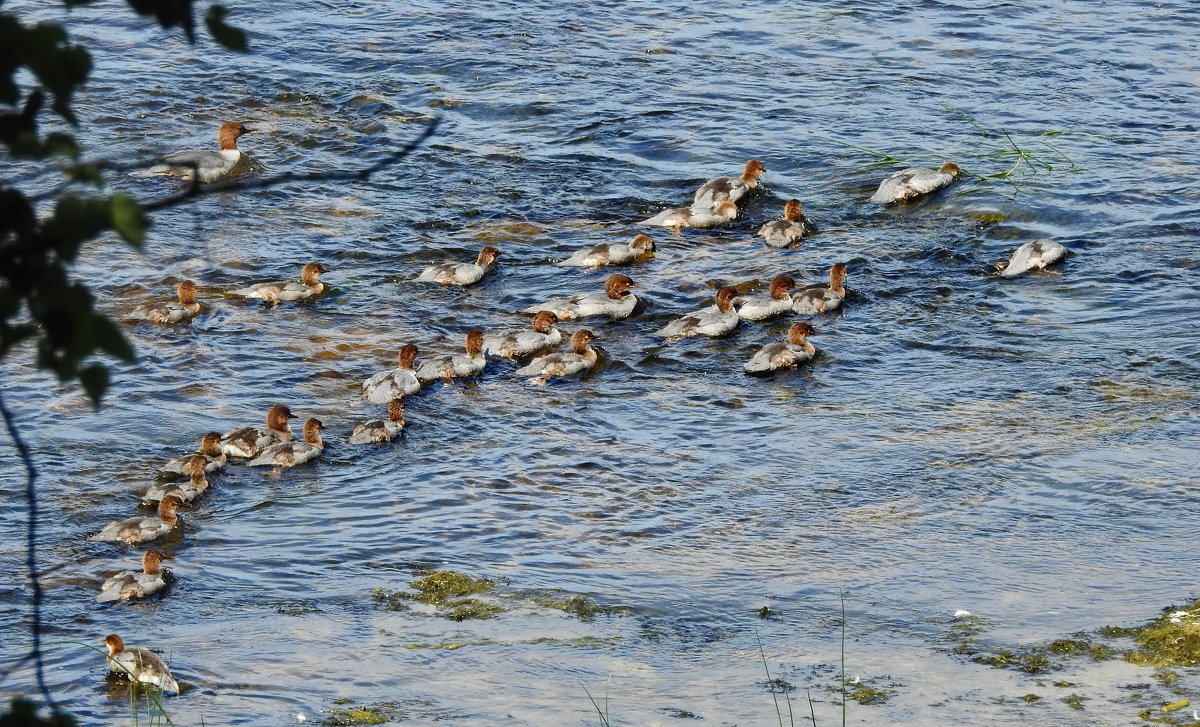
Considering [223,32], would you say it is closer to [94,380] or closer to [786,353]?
[94,380]

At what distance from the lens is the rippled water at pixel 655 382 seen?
18.4 ft

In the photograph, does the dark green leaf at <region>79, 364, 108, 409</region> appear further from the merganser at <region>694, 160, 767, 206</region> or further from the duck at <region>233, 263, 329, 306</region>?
the merganser at <region>694, 160, 767, 206</region>

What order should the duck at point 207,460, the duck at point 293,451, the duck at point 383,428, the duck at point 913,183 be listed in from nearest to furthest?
the duck at point 207,460 < the duck at point 293,451 < the duck at point 383,428 < the duck at point 913,183

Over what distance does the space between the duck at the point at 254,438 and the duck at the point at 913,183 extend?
223 inches

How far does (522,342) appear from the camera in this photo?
9211 mm

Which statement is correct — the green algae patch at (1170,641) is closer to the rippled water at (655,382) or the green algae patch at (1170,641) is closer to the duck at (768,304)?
the rippled water at (655,382)

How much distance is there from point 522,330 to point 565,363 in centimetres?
73

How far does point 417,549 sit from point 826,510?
77.9 inches

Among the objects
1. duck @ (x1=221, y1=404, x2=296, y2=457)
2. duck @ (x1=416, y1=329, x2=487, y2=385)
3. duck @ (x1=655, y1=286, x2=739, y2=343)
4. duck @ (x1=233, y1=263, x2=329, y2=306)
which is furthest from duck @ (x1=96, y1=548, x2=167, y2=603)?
duck @ (x1=655, y1=286, x2=739, y2=343)

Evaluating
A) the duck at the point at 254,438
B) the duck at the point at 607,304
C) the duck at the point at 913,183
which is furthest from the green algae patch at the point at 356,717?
the duck at the point at 913,183

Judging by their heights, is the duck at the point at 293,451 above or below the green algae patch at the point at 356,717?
below

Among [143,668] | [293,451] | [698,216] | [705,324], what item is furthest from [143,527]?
[698,216]

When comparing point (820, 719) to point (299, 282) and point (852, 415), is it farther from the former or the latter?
point (299, 282)

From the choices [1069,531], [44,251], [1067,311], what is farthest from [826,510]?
[44,251]
